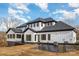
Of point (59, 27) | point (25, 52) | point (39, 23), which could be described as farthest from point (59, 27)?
point (25, 52)

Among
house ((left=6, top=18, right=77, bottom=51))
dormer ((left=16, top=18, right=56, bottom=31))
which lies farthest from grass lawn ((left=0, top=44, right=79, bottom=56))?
dormer ((left=16, top=18, right=56, bottom=31))

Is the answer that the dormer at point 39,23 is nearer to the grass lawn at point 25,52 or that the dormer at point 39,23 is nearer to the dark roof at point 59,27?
the dark roof at point 59,27

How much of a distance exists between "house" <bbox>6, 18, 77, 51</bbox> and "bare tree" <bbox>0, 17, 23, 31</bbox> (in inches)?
1.5

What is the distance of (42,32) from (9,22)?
370mm

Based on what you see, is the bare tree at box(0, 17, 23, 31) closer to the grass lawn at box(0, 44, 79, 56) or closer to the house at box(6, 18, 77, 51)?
the house at box(6, 18, 77, 51)

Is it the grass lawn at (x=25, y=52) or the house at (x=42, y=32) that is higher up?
the house at (x=42, y=32)

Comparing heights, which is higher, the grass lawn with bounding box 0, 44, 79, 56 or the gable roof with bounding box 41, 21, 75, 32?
the gable roof with bounding box 41, 21, 75, 32

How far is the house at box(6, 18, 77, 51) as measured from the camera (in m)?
2.39

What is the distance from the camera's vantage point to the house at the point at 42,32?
2.39m

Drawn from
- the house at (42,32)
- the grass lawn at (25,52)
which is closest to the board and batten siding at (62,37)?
the house at (42,32)

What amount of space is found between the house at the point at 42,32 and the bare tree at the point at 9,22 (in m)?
0.04

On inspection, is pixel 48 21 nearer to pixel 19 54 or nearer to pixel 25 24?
pixel 25 24

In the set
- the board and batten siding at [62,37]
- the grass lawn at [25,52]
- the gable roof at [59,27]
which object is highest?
the gable roof at [59,27]

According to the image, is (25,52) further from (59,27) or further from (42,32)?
(59,27)
